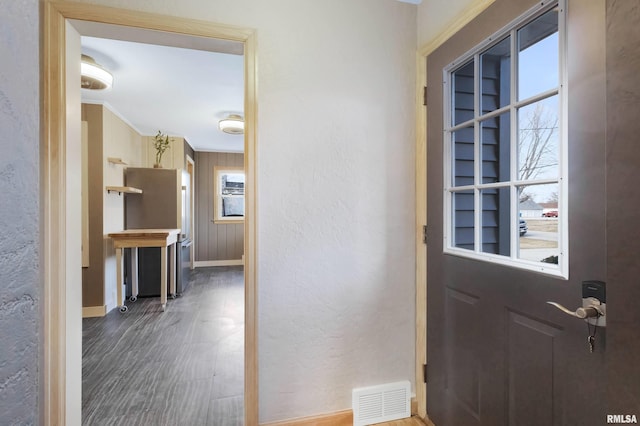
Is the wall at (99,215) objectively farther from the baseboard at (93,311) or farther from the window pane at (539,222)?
the window pane at (539,222)

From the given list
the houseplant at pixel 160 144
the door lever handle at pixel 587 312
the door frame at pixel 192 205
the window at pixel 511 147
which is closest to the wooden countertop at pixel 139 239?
the houseplant at pixel 160 144

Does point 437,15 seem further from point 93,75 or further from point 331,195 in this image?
point 93,75

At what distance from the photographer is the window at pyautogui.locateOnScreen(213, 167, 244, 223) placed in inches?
267

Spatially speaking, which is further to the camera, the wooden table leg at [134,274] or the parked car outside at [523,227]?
the wooden table leg at [134,274]

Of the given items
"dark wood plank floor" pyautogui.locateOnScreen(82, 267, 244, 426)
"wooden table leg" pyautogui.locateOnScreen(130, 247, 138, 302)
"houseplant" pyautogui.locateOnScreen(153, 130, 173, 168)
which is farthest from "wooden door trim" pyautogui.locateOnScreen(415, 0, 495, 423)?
"houseplant" pyautogui.locateOnScreen(153, 130, 173, 168)

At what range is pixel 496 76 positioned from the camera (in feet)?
4.41

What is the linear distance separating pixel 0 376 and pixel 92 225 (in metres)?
3.89

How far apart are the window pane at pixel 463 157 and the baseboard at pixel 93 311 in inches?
159

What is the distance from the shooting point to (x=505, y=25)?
48.1 inches

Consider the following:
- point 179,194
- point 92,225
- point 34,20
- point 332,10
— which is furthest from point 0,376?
point 179,194

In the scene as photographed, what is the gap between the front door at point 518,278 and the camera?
92cm

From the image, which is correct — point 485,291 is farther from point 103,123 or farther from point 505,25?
point 103,123

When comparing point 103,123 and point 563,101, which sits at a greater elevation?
point 103,123

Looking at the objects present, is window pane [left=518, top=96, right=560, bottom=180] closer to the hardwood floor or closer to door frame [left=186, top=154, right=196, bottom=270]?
the hardwood floor
